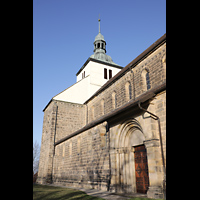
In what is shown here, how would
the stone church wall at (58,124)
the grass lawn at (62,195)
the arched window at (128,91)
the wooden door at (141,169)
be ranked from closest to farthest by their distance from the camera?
the grass lawn at (62,195) < the wooden door at (141,169) < the arched window at (128,91) < the stone church wall at (58,124)

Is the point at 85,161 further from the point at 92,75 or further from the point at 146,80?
the point at 92,75

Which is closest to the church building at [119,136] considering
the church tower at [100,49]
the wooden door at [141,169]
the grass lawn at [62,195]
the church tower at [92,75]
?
the wooden door at [141,169]

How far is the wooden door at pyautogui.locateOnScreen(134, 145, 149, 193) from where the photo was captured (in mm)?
9117

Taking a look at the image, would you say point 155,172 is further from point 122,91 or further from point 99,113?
point 99,113

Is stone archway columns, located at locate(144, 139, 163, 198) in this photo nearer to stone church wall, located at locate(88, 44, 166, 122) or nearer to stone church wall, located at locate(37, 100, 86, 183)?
stone church wall, located at locate(88, 44, 166, 122)

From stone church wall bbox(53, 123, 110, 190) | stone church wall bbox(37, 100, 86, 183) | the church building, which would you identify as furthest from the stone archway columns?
stone church wall bbox(37, 100, 86, 183)

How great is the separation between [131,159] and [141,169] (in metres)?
0.82

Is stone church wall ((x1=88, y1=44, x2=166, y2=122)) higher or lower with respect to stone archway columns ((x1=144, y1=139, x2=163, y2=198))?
higher

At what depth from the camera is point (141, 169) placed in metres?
9.46

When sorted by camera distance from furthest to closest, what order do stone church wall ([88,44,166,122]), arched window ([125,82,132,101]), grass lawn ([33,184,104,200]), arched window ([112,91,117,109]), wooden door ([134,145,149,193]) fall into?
1. arched window ([112,91,117,109])
2. arched window ([125,82,132,101])
3. stone church wall ([88,44,166,122])
4. wooden door ([134,145,149,193])
5. grass lawn ([33,184,104,200])

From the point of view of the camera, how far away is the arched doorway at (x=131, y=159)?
9430 millimetres

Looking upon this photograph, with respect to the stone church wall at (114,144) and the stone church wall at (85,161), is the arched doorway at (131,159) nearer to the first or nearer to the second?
the stone church wall at (114,144)

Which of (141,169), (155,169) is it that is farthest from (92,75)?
(155,169)

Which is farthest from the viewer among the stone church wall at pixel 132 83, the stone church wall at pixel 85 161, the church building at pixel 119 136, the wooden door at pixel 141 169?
the stone church wall at pixel 85 161
